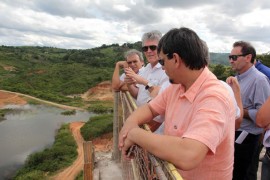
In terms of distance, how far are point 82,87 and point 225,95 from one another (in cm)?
4088

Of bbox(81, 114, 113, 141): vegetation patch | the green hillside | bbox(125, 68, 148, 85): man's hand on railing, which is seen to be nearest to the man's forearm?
bbox(125, 68, 148, 85): man's hand on railing

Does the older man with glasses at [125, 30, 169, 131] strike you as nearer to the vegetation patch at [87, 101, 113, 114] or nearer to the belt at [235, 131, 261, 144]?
the belt at [235, 131, 261, 144]

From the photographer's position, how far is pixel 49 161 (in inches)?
666

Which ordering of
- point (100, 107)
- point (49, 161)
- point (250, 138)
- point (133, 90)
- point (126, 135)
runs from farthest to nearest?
point (100, 107) → point (49, 161) → point (133, 90) → point (250, 138) → point (126, 135)

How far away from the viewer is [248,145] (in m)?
3.25

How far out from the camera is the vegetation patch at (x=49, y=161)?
50.7 ft

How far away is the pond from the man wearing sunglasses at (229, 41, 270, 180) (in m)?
14.8

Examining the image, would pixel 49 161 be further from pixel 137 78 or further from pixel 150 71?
pixel 137 78

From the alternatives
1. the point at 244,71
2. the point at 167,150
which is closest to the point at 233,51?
the point at 244,71

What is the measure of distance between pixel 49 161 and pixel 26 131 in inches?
289

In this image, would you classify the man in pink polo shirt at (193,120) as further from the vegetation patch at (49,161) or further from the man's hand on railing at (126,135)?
the vegetation patch at (49,161)

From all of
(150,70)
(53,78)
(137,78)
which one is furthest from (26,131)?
(53,78)

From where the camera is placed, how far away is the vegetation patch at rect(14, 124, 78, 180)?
15.5 metres

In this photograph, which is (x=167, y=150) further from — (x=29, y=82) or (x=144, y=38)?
(x=29, y=82)
